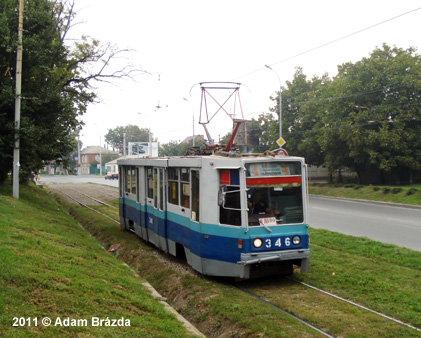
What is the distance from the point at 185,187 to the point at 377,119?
1061 inches

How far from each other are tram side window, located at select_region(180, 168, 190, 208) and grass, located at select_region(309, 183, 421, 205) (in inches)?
817

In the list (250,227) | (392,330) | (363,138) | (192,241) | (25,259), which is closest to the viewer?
(392,330)

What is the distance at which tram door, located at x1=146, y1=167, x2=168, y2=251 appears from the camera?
37.4ft

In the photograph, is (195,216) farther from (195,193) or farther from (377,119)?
(377,119)

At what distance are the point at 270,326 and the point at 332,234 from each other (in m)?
8.49

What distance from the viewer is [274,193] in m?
8.55

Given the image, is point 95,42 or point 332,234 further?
point 95,42

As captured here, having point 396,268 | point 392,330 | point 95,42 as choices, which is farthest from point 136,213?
point 95,42

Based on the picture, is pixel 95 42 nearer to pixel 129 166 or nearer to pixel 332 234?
pixel 129 166

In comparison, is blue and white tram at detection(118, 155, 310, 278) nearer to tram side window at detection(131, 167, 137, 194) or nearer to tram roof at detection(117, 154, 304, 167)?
tram roof at detection(117, 154, 304, 167)

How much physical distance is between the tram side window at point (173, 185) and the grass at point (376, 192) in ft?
66.7

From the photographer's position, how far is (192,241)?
30.7 feet

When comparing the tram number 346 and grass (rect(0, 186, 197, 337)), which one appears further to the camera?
the tram number 346

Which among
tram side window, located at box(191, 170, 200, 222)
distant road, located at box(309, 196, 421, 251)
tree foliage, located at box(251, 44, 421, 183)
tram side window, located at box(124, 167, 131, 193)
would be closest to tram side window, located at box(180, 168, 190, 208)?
tram side window, located at box(191, 170, 200, 222)
